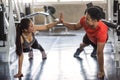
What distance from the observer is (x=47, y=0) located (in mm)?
11531

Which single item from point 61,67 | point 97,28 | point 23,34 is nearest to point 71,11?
point 61,67

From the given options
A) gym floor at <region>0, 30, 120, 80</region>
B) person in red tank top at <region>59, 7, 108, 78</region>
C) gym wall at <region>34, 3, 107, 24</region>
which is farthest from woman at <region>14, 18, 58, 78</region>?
gym wall at <region>34, 3, 107, 24</region>

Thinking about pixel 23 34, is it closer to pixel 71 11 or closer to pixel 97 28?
pixel 97 28

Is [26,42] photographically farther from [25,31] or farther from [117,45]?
[117,45]

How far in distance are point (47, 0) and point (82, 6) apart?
1466mm

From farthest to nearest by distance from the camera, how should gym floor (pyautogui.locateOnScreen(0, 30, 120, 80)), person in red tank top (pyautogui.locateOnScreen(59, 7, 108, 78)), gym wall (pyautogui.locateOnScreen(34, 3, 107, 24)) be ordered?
gym wall (pyautogui.locateOnScreen(34, 3, 107, 24))
gym floor (pyautogui.locateOnScreen(0, 30, 120, 80))
person in red tank top (pyautogui.locateOnScreen(59, 7, 108, 78))

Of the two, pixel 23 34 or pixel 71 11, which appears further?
pixel 71 11

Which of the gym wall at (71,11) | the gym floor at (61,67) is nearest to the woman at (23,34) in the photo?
the gym floor at (61,67)

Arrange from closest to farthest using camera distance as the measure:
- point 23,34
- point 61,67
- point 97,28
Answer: point 97,28, point 23,34, point 61,67

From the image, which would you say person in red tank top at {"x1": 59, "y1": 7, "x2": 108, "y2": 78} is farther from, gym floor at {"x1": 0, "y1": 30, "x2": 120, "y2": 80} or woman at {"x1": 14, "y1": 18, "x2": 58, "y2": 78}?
woman at {"x1": 14, "y1": 18, "x2": 58, "y2": 78}

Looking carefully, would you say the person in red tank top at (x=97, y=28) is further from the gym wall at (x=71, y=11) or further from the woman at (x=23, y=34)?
the gym wall at (x=71, y=11)

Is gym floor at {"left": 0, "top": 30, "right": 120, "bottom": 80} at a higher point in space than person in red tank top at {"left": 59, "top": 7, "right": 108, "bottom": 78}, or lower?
lower

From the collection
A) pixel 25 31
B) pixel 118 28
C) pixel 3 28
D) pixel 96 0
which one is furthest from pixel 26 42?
pixel 96 0

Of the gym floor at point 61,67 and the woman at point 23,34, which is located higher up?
the woman at point 23,34
